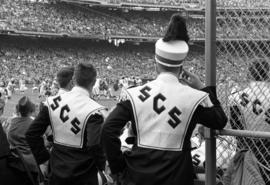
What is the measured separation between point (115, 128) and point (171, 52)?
0.51 m

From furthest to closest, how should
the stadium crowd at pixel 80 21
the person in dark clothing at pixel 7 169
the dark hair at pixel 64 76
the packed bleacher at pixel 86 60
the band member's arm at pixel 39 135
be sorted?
the stadium crowd at pixel 80 21
the packed bleacher at pixel 86 60
the dark hair at pixel 64 76
the person in dark clothing at pixel 7 169
the band member's arm at pixel 39 135

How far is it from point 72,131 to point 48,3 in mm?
41533

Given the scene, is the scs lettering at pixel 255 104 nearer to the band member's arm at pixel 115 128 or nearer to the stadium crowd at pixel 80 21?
the band member's arm at pixel 115 128

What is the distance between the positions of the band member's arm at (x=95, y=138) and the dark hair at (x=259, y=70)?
1.24 meters

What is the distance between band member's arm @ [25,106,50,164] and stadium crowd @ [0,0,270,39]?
3584cm

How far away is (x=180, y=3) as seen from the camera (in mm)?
44781

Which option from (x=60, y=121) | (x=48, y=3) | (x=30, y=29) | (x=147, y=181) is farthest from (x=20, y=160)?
(x=48, y=3)

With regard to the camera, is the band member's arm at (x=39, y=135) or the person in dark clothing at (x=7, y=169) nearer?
the band member's arm at (x=39, y=135)

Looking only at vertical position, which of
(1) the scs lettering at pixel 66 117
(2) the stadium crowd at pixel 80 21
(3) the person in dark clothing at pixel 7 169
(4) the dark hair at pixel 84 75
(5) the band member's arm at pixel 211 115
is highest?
(5) the band member's arm at pixel 211 115

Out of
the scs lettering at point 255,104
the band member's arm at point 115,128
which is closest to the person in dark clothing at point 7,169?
the band member's arm at point 115,128

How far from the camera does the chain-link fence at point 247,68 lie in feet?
8.48

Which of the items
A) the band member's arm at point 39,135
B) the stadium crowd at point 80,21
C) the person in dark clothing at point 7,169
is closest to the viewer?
the band member's arm at point 39,135

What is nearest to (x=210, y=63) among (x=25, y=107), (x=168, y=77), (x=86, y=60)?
(x=168, y=77)

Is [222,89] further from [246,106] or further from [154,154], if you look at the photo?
[154,154]
